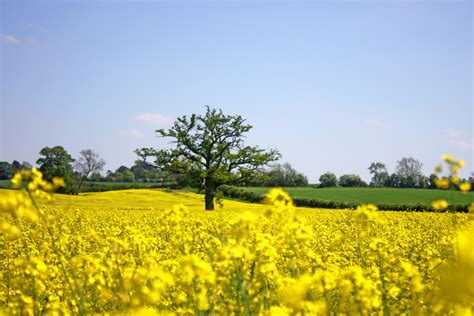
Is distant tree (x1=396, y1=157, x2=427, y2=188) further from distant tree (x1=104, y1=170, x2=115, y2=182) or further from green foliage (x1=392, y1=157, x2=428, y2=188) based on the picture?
distant tree (x1=104, y1=170, x2=115, y2=182)

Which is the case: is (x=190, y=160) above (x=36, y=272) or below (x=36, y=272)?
above

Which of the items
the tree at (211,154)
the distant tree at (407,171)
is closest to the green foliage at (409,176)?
the distant tree at (407,171)

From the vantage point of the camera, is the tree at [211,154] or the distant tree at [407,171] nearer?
the tree at [211,154]

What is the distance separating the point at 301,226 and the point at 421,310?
3.80 ft

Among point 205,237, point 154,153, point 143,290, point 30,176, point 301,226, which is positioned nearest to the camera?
point 143,290

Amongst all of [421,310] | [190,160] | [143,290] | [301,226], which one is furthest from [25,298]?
[190,160]

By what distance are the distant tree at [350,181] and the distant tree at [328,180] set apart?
1444 millimetres

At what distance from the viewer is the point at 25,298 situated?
13.6 ft

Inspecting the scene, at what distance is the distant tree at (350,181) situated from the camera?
74000mm

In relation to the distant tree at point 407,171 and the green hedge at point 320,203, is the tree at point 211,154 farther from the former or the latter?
the distant tree at point 407,171

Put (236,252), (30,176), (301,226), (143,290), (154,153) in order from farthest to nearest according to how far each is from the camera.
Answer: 1. (154,153)
2. (301,226)
3. (30,176)
4. (236,252)
5. (143,290)

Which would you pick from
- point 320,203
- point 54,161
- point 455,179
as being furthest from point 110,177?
point 455,179

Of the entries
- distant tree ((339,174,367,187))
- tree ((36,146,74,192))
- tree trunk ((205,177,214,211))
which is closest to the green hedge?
tree trunk ((205,177,214,211))

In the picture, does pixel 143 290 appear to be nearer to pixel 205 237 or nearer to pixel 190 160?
pixel 205 237
